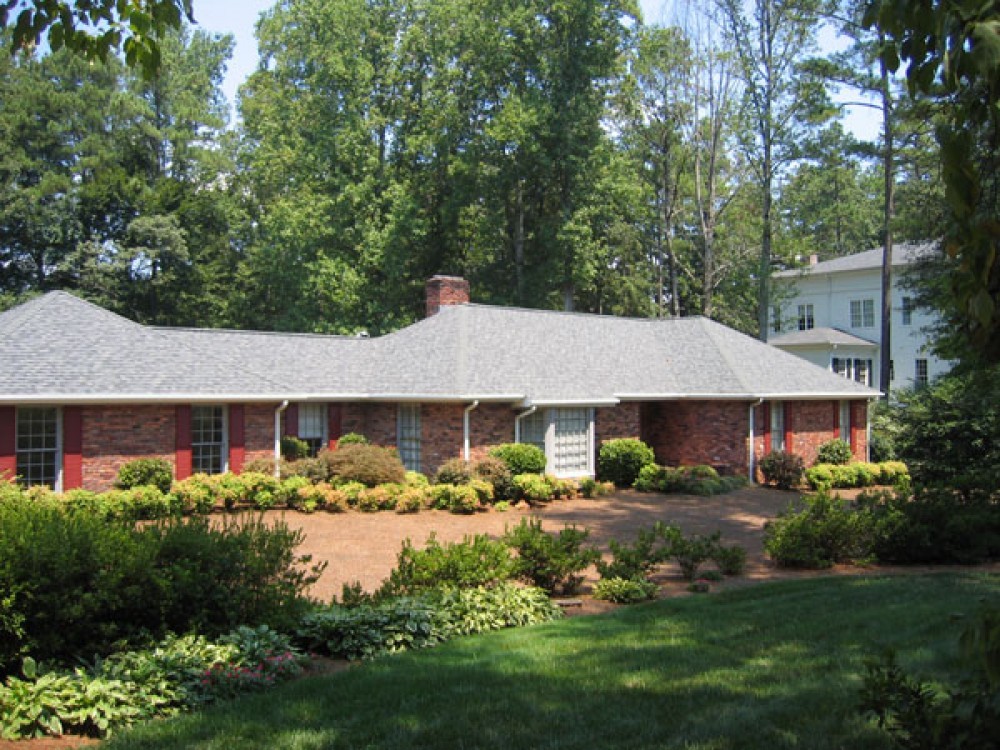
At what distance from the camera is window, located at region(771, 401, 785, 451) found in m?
24.8

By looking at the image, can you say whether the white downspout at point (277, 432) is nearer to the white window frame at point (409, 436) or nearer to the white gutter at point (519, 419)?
the white window frame at point (409, 436)

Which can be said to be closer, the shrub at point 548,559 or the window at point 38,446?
the shrub at point 548,559

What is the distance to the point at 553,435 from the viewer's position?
22.0 m

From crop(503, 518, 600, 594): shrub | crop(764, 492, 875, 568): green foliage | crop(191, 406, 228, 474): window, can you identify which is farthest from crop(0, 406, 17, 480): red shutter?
crop(764, 492, 875, 568): green foliage

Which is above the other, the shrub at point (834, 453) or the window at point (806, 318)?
the window at point (806, 318)

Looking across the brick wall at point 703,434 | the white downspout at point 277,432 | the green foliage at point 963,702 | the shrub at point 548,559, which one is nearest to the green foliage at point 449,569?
the shrub at point 548,559

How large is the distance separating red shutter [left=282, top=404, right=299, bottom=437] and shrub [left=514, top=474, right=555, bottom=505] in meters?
6.45

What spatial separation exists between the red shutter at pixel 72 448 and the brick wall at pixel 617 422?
41.9 ft

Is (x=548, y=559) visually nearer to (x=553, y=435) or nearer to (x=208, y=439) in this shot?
(x=553, y=435)

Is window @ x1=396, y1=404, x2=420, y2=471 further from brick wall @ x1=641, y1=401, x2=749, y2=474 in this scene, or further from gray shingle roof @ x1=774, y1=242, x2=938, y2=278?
gray shingle roof @ x1=774, y1=242, x2=938, y2=278

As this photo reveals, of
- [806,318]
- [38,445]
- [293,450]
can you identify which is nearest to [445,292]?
[293,450]

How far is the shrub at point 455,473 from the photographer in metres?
19.4

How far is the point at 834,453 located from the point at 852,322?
20.6 m

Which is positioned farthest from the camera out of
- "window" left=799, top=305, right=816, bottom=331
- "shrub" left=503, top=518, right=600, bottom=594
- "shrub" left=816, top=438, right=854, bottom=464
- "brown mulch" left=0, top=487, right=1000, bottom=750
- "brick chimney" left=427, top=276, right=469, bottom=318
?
"window" left=799, top=305, right=816, bottom=331
